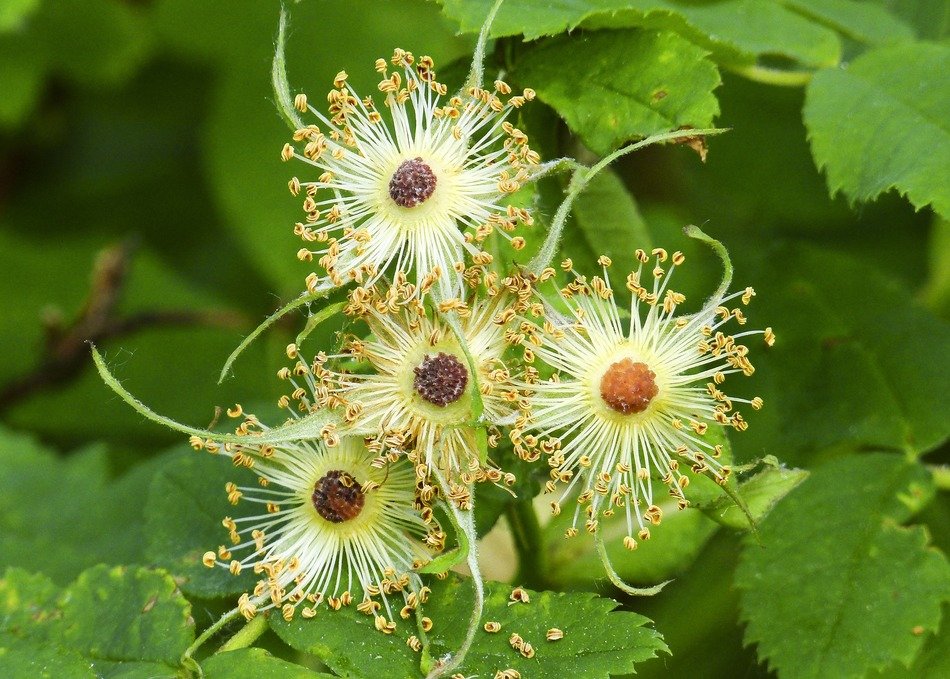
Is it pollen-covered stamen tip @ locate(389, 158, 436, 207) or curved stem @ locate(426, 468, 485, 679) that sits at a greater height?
pollen-covered stamen tip @ locate(389, 158, 436, 207)

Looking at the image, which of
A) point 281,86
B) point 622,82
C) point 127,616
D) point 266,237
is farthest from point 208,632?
point 266,237

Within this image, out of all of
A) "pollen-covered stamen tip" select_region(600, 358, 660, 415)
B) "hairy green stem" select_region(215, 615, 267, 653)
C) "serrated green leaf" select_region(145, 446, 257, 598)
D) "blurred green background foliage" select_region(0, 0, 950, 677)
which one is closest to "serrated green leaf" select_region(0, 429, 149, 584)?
"blurred green background foliage" select_region(0, 0, 950, 677)

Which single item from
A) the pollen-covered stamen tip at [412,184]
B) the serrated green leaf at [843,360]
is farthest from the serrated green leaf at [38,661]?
the serrated green leaf at [843,360]

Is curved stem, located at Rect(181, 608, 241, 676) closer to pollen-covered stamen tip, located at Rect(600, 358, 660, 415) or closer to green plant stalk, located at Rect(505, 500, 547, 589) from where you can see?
green plant stalk, located at Rect(505, 500, 547, 589)

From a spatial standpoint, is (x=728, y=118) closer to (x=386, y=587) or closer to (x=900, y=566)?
(x=900, y=566)

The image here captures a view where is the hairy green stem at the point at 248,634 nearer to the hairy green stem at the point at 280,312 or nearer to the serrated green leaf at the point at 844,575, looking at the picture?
the hairy green stem at the point at 280,312
